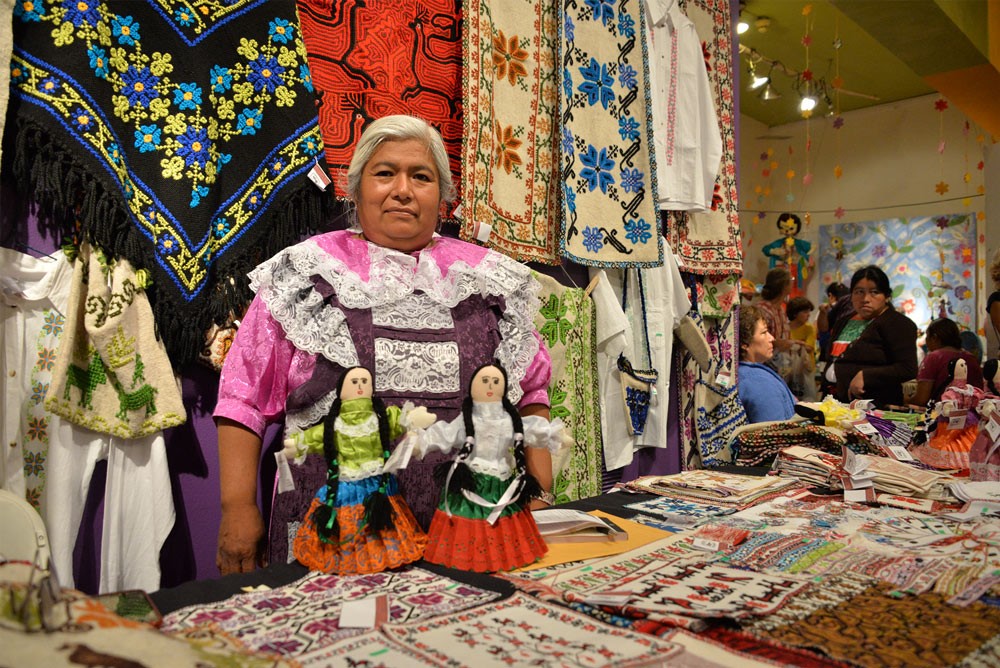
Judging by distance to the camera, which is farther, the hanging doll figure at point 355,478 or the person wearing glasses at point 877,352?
the person wearing glasses at point 877,352

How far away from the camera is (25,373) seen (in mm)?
1903

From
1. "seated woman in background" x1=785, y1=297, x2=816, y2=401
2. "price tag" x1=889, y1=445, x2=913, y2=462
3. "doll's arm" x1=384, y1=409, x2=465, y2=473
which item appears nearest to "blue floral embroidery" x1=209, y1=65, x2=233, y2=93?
"doll's arm" x1=384, y1=409, x2=465, y2=473

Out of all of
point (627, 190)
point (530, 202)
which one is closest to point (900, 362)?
point (627, 190)

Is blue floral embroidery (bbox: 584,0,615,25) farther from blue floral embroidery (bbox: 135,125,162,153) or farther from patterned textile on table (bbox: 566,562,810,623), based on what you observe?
patterned textile on table (bbox: 566,562,810,623)

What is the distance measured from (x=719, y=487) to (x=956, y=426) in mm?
1166

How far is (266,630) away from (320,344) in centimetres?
68

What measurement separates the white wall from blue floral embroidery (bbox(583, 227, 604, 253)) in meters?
Answer: 6.61

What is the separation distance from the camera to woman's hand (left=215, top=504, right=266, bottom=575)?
5.49ft

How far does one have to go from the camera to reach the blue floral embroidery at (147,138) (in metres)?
2.03

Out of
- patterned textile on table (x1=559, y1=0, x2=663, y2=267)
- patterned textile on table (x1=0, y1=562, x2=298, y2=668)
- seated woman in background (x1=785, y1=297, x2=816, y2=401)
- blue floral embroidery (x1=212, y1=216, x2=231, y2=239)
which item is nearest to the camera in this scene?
patterned textile on table (x1=0, y1=562, x2=298, y2=668)

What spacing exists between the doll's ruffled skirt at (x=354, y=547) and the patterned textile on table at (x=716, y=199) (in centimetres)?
294

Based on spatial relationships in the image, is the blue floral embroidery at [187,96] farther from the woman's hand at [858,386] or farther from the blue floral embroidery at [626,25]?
the woman's hand at [858,386]

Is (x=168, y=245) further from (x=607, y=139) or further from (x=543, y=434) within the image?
(x=607, y=139)

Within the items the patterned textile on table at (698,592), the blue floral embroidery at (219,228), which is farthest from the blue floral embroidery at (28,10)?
the patterned textile on table at (698,592)
